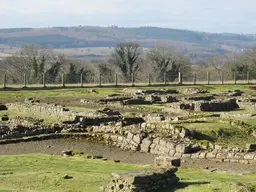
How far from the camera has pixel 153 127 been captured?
31.6 m

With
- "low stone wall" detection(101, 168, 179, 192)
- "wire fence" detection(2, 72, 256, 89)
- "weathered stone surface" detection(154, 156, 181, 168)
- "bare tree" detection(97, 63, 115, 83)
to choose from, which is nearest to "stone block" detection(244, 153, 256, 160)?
"weathered stone surface" detection(154, 156, 181, 168)

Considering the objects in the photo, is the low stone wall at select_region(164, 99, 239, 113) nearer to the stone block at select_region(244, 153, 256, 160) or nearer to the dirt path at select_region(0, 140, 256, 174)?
the dirt path at select_region(0, 140, 256, 174)

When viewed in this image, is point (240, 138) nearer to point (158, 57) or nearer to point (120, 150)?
point (120, 150)

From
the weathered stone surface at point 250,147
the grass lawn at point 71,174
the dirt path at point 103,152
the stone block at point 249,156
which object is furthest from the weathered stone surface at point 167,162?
the weathered stone surface at point 250,147

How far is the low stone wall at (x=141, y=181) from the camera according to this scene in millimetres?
16484

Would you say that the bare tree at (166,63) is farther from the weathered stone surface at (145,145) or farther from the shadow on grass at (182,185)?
the shadow on grass at (182,185)

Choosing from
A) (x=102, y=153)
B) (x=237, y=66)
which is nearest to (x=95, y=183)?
(x=102, y=153)

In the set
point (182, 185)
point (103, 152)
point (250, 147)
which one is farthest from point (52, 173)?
point (250, 147)

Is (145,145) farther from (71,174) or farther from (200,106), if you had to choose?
(200,106)

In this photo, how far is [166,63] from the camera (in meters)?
110

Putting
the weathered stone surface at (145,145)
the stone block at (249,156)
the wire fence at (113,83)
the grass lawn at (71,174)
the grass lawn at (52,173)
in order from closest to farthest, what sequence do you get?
1. the grass lawn at (71,174)
2. the grass lawn at (52,173)
3. the stone block at (249,156)
4. the weathered stone surface at (145,145)
5. the wire fence at (113,83)

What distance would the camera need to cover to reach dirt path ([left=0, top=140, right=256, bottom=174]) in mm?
26188

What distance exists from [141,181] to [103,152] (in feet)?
43.5

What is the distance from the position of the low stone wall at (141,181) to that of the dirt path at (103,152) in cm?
758
